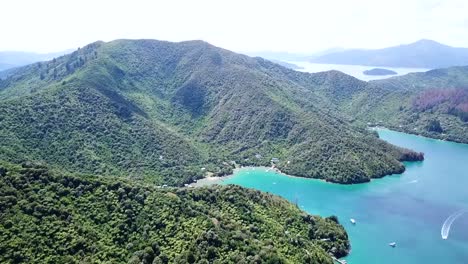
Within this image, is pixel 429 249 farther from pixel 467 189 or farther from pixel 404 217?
pixel 467 189

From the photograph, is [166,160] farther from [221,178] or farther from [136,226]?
[136,226]

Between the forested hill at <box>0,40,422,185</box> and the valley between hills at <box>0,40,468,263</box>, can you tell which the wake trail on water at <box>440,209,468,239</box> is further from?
the forested hill at <box>0,40,422,185</box>

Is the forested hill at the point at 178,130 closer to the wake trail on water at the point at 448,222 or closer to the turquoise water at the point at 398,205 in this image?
the turquoise water at the point at 398,205

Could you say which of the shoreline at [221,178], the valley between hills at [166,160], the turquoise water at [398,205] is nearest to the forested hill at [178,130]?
the valley between hills at [166,160]


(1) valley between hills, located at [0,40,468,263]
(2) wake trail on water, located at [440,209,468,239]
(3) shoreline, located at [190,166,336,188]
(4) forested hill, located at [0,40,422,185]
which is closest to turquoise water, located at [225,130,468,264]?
(2) wake trail on water, located at [440,209,468,239]

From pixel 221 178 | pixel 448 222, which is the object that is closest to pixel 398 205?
pixel 448 222

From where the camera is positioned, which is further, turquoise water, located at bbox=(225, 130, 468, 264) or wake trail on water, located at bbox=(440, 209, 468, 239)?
wake trail on water, located at bbox=(440, 209, 468, 239)

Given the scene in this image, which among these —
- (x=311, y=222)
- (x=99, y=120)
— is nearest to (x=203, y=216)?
(x=311, y=222)
